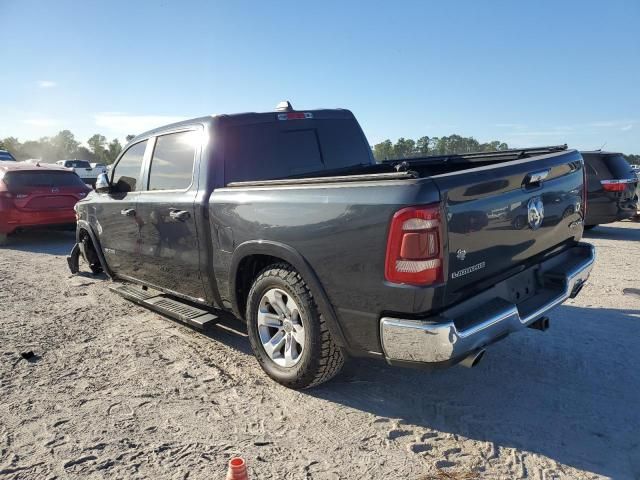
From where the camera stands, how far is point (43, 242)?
33.3 ft

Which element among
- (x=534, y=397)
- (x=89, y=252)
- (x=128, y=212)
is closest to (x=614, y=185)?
(x=534, y=397)

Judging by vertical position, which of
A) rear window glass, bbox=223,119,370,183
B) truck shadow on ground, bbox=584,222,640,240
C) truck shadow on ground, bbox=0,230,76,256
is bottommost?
truck shadow on ground, bbox=584,222,640,240

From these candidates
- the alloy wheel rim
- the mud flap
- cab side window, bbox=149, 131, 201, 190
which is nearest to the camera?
the alloy wheel rim

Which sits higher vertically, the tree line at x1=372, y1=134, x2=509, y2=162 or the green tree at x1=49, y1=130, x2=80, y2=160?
the green tree at x1=49, y1=130, x2=80, y2=160

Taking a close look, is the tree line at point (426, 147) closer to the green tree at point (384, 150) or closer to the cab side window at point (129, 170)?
the green tree at point (384, 150)

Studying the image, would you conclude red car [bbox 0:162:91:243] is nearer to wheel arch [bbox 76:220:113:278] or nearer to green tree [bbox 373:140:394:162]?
wheel arch [bbox 76:220:113:278]

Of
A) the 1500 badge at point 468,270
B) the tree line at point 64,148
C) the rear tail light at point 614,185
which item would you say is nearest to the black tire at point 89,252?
the 1500 badge at point 468,270

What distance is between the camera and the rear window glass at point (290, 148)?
12.9 feet

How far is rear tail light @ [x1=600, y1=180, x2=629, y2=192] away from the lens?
9078 mm

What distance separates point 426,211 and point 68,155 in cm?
10084

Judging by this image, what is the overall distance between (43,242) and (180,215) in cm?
769

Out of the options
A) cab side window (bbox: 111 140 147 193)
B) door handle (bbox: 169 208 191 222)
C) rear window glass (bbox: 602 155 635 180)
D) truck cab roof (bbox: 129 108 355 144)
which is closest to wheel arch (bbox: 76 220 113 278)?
cab side window (bbox: 111 140 147 193)

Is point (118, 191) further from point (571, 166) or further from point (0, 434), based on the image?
point (571, 166)

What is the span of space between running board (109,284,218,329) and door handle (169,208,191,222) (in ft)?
2.71
